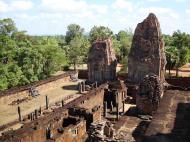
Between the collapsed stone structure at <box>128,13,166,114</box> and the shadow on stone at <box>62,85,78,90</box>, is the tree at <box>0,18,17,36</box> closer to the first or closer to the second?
the shadow on stone at <box>62,85,78,90</box>

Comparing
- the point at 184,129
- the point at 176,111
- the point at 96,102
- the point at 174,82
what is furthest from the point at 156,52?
the point at 184,129

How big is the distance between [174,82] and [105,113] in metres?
16.7

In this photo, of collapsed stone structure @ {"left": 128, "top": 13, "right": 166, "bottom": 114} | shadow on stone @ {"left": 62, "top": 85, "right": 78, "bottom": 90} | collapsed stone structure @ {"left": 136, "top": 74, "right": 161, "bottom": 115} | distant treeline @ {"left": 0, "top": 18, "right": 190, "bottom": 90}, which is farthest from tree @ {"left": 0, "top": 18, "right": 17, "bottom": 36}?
collapsed stone structure @ {"left": 136, "top": 74, "right": 161, "bottom": 115}

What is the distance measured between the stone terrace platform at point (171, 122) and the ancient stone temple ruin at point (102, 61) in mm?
16817

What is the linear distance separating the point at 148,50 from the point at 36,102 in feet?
50.8

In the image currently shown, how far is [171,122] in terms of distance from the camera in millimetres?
16328

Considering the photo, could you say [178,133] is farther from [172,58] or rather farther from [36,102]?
[172,58]

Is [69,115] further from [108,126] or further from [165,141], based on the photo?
[165,141]

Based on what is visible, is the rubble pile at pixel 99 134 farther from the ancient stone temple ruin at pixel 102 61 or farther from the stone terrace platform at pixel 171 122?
the ancient stone temple ruin at pixel 102 61

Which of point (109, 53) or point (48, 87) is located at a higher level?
point (109, 53)

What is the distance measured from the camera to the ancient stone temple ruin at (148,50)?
1421 inches

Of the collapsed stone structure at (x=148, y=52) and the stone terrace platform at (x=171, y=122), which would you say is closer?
the stone terrace platform at (x=171, y=122)

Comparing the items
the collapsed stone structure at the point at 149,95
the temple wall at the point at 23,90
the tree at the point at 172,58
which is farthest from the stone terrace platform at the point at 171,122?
the tree at the point at 172,58

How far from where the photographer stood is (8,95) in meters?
31.1
